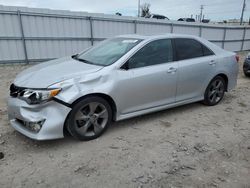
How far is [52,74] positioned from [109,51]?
1154mm

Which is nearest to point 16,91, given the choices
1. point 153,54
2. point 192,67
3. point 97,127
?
point 97,127

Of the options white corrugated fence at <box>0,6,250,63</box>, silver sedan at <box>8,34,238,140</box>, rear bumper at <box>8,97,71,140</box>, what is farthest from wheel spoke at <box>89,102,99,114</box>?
white corrugated fence at <box>0,6,250,63</box>

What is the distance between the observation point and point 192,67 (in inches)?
170

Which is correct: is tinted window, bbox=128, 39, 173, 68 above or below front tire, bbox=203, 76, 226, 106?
above

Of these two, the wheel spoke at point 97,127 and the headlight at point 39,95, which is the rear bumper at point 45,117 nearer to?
the headlight at point 39,95

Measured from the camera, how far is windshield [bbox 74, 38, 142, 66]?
3.69 m

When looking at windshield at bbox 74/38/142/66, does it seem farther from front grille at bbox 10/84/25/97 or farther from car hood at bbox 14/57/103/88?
front grille at bbox 10/84/25/97

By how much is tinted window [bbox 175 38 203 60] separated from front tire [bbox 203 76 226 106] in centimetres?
73

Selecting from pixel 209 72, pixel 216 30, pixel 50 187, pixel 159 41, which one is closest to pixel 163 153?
pixel 50 187

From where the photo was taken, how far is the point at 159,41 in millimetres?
4055

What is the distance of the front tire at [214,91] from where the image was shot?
4828 millimetres

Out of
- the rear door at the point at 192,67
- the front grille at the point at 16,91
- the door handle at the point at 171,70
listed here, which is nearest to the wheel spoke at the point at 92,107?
the front grille at the point at 16,91

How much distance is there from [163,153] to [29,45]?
7.97m

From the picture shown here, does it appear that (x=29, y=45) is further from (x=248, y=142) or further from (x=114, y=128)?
(x=248, y=142)
